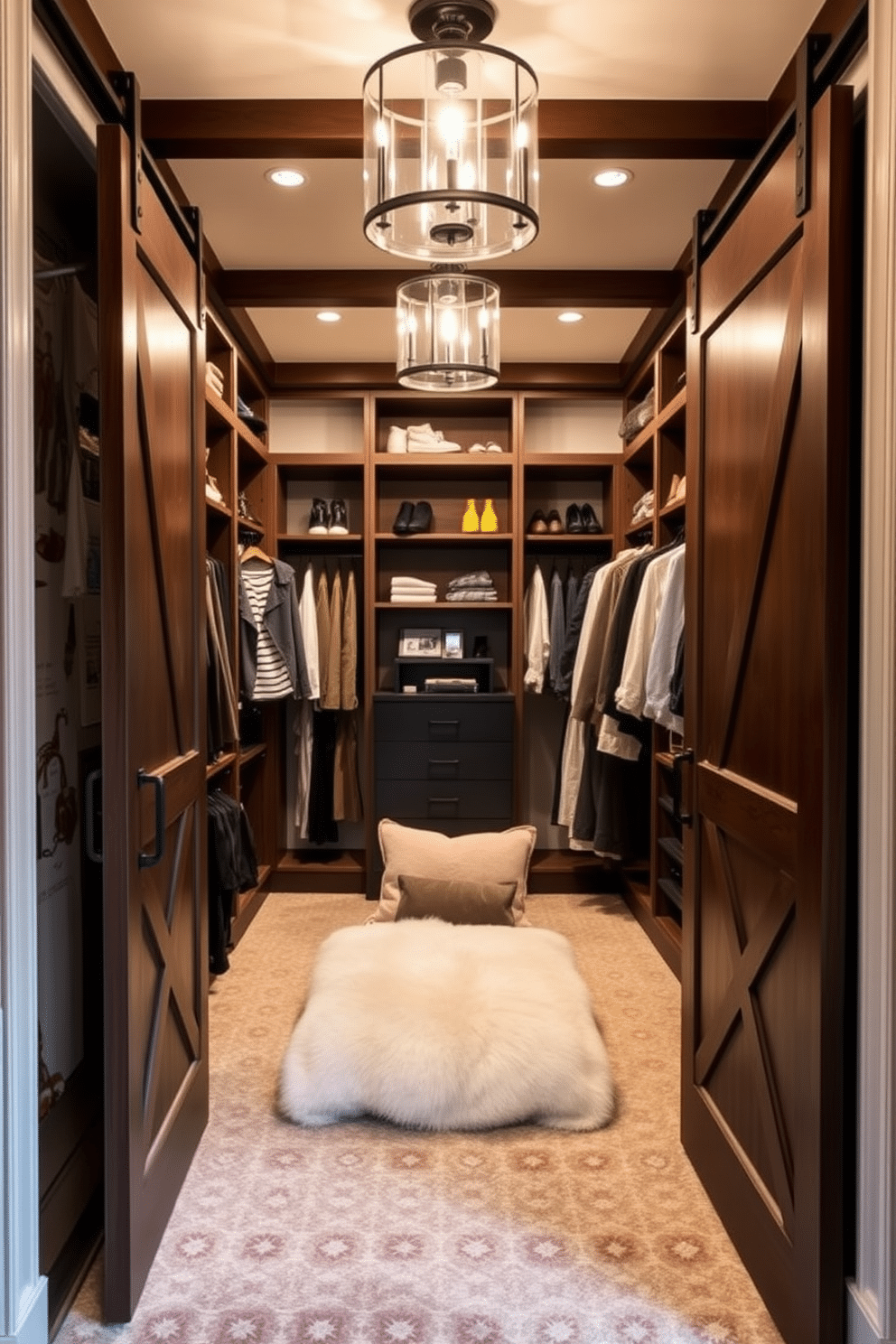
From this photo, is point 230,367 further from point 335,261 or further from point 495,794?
point 495,794

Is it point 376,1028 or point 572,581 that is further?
point 572,581

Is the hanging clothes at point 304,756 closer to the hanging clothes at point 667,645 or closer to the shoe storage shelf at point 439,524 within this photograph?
the shoe storage shelf at point 439,524

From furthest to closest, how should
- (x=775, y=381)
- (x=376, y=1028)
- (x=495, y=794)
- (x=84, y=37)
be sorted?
(x=495, y=794)
(x=376, y=1028)
(x=84, y=37)
(x=775, y=381)

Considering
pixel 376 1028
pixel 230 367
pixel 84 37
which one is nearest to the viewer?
pixel 84 37

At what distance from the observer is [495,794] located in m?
4.99

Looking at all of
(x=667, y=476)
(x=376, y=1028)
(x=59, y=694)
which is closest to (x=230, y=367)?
(x=667, y=476)

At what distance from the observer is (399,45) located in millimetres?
2422

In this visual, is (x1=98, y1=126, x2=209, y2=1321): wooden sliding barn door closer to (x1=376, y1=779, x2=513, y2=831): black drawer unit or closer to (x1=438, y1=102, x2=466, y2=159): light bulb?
(x1=438, y1=102, x2=466, y2=159): light bulb

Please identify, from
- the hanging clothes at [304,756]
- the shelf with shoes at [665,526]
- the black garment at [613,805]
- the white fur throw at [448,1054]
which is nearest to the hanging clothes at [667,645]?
the shelf with shoes at [665,526]

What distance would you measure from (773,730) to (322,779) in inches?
146

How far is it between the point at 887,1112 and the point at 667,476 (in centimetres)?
313

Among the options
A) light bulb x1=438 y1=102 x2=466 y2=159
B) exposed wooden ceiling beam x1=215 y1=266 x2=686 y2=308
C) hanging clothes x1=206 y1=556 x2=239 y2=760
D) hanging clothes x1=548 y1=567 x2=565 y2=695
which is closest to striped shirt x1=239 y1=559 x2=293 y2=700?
hanging clothes x1=206 y1=556 x2=239 y2=760

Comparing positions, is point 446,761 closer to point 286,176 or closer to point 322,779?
point 322,779

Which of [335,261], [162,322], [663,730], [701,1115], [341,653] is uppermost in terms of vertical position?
[335,261]
